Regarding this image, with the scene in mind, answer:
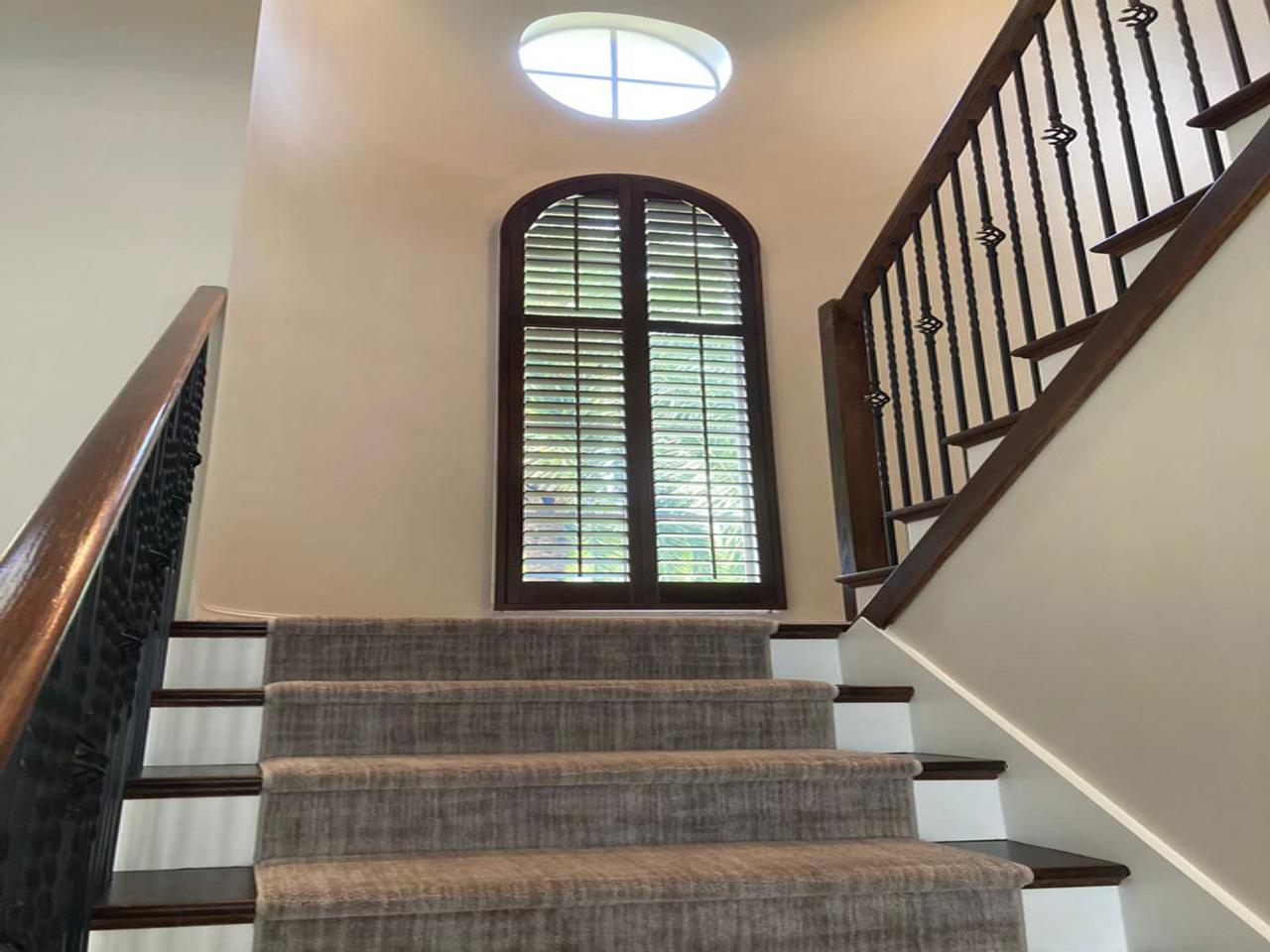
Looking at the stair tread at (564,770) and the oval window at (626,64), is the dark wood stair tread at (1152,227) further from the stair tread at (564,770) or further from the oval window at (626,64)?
the oval window at (626,64)

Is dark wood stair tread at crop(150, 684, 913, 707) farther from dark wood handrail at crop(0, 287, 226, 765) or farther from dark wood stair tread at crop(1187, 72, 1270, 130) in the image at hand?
dark wood stair tread at crop(1187, 72, 1270, 130)

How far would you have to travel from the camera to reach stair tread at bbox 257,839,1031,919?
139 cm

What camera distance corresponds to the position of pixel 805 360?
444 centimetres

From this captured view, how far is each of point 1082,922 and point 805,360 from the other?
3.11 meters

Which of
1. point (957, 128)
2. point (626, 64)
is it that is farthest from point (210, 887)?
point (626, 64)

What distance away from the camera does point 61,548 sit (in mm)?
947

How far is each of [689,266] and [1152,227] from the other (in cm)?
287

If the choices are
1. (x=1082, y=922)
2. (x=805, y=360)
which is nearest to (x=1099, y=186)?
(x=1082, y=922)

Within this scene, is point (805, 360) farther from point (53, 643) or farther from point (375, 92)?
point (53, 643)

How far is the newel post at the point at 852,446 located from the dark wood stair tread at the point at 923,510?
19 centimetres

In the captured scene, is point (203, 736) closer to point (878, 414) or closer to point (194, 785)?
point (194, 785)

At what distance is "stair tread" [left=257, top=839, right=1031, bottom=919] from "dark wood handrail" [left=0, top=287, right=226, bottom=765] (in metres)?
0.63

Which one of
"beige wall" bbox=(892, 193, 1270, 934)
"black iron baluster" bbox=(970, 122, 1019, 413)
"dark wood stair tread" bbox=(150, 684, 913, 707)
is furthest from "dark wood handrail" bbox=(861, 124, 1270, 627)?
"dark wood stair tread" bbox=(150, 684, 913, 707)

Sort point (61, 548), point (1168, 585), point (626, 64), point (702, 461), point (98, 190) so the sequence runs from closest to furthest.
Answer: point (61, 548) → point (1168, 585) → point (98, 190) → point (702, 461) → point (626, 64)
